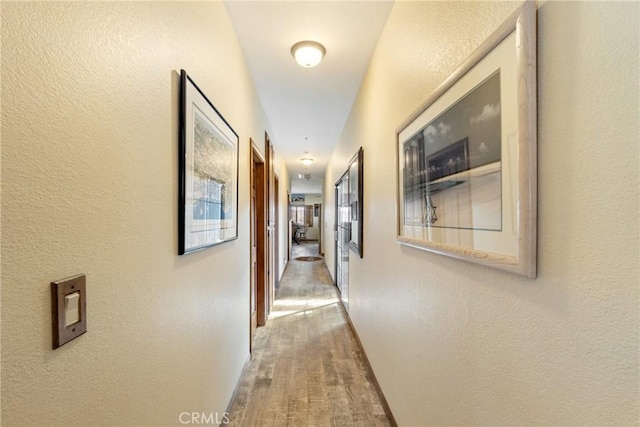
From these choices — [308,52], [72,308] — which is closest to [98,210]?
[72,308]

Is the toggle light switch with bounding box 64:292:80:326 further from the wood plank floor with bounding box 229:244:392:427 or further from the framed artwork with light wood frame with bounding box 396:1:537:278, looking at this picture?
the wood plank floor with bounding box 229:244:392:427

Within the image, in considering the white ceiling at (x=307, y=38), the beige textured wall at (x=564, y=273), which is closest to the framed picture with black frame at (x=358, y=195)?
the white ceiling at (x=307, y=38)

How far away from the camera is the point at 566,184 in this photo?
56 cm

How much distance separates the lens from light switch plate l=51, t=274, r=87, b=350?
20.6 inches

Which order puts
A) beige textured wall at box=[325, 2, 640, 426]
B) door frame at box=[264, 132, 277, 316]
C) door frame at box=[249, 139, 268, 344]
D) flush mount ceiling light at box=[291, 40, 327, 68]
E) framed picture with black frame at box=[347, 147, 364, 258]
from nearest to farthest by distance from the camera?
beige textured wall at box=[325, 2, 640, 426]
flush mount ceiling light at box=[291, 40, 327, 68]
framed picture with black frame at box=[347, 147, 364, 258]
door frame at box=[249, 139, 268, 344]
door frame at box=[264, 132, 277, 316]

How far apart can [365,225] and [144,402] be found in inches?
76.4

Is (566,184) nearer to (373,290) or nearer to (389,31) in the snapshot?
(389,31)

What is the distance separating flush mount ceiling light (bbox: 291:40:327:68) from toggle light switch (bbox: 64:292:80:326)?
1975 mm

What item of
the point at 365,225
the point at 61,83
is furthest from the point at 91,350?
the point at 365,225

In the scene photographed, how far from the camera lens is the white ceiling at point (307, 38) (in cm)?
166

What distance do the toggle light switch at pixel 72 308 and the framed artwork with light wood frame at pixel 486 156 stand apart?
1000 millimetres
